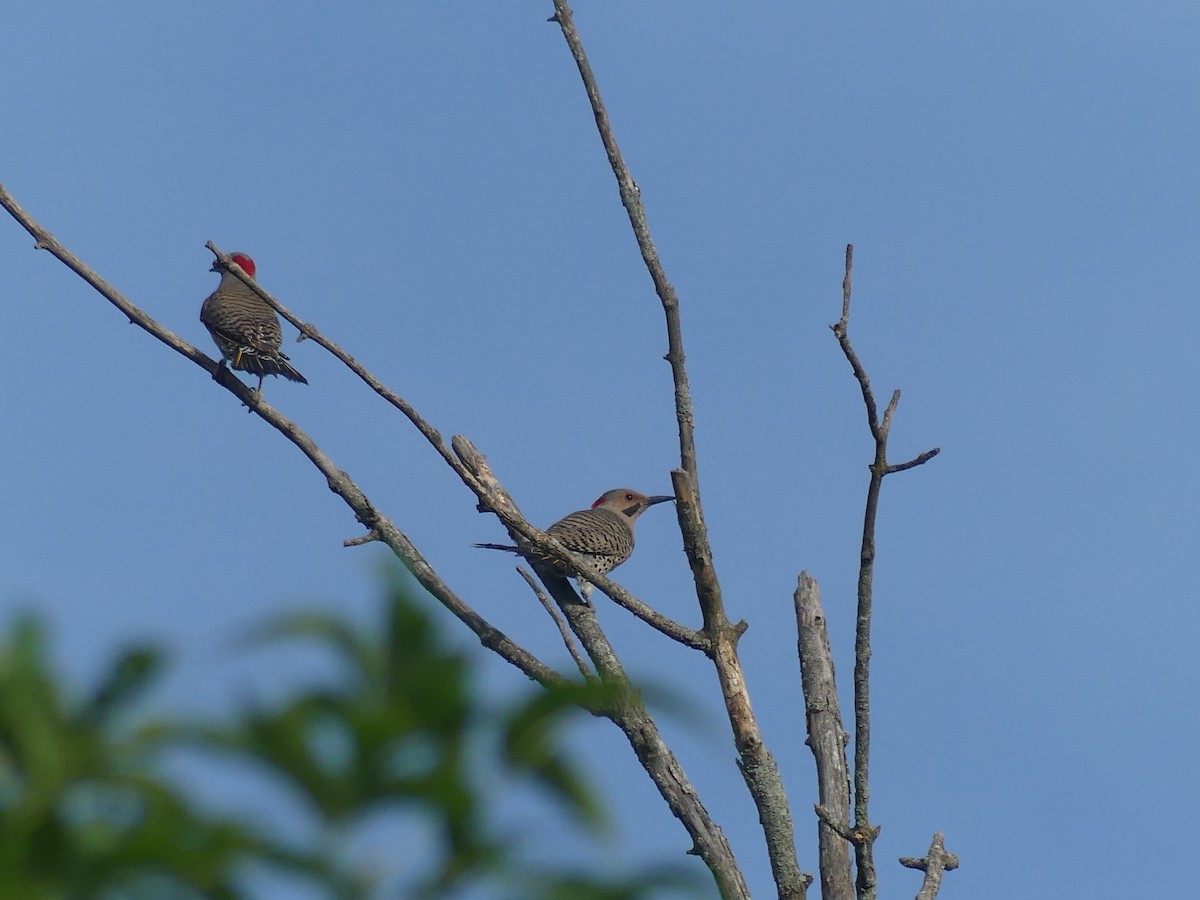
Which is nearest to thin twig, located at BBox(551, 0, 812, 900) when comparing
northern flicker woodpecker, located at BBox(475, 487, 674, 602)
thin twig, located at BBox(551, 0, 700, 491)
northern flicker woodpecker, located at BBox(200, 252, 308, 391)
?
thin twig, located at BBox(551, 0, 700, 491)

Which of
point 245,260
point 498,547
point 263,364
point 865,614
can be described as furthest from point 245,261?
point 865,614

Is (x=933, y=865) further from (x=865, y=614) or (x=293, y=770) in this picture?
(x=293, y=770)

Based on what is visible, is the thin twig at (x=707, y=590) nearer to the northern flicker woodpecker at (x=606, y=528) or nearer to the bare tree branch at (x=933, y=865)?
the bare tree branch at (x=933, y=865)

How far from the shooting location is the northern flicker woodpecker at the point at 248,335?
10.9 metres

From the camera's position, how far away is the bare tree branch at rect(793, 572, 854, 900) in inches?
265

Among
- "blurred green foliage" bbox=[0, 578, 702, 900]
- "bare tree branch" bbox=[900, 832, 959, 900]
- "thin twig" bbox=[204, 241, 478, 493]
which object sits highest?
"thin twig" bbox=[204, 241, 478, 493]

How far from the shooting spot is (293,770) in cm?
160

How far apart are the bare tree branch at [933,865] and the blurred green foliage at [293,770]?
5.28 m

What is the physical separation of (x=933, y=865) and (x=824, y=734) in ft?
3.13

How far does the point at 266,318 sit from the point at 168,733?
991 cm

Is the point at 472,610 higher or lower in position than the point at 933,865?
higher

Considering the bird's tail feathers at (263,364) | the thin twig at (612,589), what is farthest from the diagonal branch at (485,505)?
the bird's tail feathers at (263,364)

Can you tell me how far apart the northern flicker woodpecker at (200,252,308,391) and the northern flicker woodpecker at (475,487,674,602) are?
2607 millimetres

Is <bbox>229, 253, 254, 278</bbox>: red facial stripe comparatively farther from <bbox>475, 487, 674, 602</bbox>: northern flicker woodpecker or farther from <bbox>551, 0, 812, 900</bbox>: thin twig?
<bbox>551, 0, 812, 900</bbox>: thin twig
